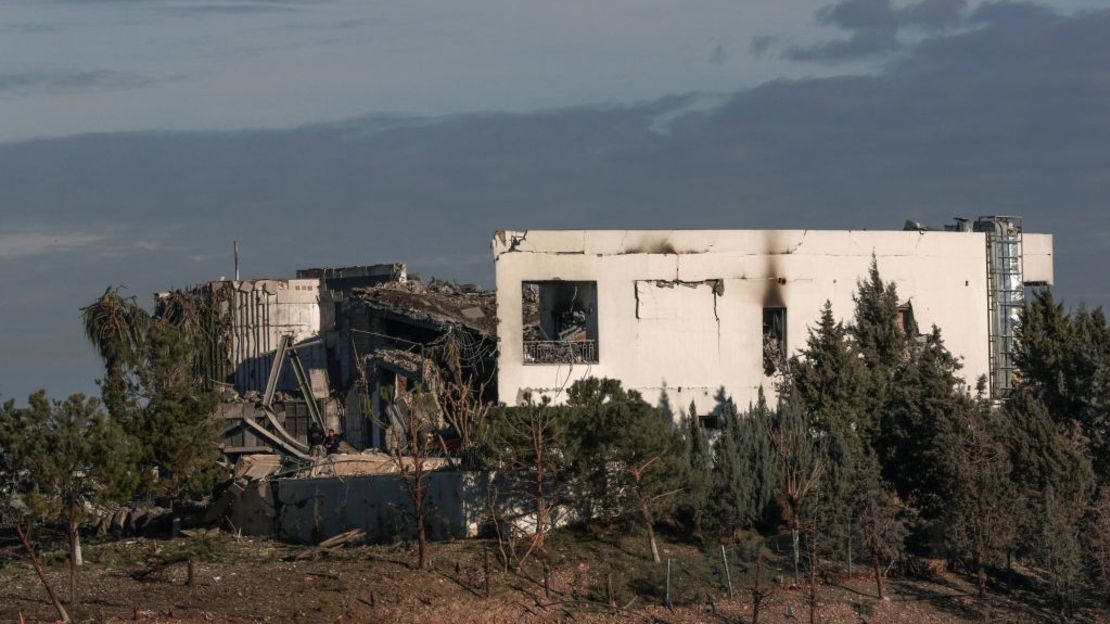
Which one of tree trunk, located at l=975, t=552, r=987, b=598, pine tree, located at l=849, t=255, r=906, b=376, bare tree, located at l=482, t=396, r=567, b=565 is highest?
pine tree, located at l=849, t=255, r=906, b=376

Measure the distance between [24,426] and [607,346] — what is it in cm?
1476

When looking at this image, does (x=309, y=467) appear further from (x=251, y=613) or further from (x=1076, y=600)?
(x=1076, y=600)

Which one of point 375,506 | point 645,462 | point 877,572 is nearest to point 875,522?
point 877,572

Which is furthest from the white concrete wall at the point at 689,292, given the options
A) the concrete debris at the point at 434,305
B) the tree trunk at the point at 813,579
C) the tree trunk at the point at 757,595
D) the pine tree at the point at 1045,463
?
the tree trunk at the point at 757,595

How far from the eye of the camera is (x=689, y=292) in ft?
132

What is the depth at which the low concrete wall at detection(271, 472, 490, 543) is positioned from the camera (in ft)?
112

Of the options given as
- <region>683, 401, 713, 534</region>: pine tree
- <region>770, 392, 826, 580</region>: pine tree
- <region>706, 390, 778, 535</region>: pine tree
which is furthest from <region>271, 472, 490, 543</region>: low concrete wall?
<region>770, 392, 826, 580</region>: pine tree

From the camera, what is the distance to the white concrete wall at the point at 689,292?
128 feet

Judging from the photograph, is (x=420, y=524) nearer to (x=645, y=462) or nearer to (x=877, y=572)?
(x=645, y=462)

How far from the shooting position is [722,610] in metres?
30.8

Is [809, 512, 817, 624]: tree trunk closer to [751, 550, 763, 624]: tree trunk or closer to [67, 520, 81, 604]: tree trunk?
[751, 550, 763, 624]: tree trunk

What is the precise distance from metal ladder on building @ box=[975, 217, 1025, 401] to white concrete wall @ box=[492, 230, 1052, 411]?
239 cm

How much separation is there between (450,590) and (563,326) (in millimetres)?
14128

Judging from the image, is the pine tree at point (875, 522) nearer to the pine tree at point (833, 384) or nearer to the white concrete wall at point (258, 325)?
the pine tree at point (833, 384)
